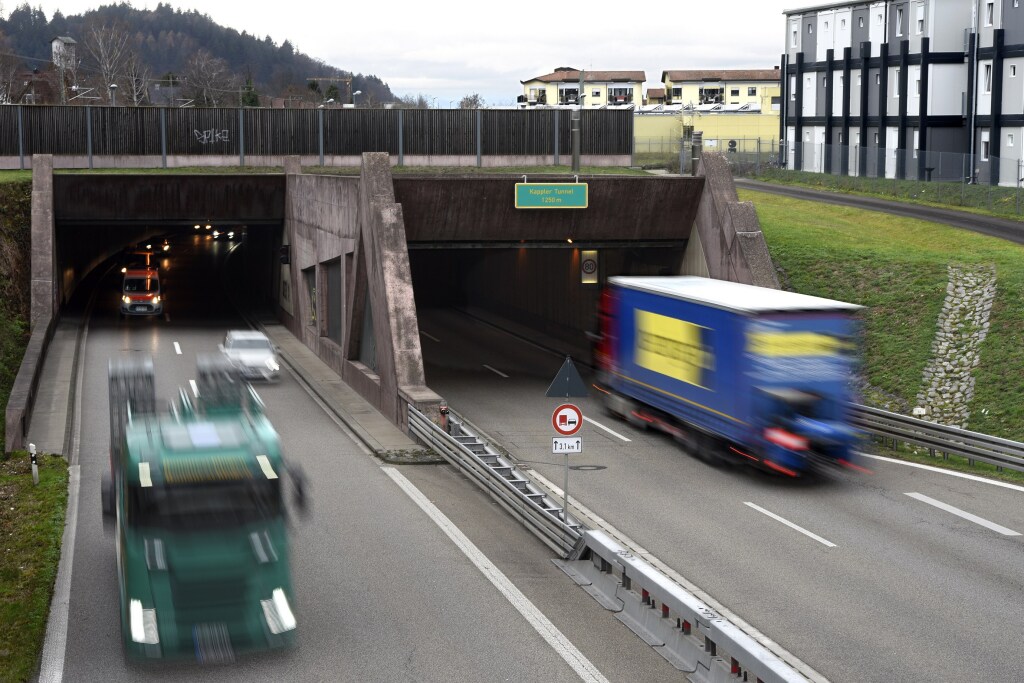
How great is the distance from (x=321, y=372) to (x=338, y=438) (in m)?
9.74

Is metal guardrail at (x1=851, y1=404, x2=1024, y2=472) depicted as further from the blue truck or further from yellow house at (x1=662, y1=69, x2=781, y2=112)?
yellow house at (x1=662, y1=69, x2=781, y2=112)

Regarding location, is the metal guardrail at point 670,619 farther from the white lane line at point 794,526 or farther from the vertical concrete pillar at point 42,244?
the vertical concrete pillar at point 42,244

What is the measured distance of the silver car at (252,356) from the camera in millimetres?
34938

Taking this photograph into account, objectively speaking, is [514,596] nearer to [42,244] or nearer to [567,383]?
[567,383]

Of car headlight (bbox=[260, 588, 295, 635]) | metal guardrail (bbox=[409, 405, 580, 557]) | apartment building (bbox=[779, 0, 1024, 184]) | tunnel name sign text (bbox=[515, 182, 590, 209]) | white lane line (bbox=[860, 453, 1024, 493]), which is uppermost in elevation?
apartment building (bbox=[779, 0, 1024, 184])

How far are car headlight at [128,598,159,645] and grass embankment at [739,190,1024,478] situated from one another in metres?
17.0

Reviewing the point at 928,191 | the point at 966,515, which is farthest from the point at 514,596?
the point at 928,191

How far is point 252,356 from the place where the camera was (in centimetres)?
3553

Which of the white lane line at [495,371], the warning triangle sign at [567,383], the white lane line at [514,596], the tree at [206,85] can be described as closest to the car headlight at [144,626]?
the white lane line at [514,596]

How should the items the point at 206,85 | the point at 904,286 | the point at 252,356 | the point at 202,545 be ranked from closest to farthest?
the point at 202,545, the point at 904,286, the point at 252,356, the point at 206,85

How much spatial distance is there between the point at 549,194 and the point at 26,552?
741 inches

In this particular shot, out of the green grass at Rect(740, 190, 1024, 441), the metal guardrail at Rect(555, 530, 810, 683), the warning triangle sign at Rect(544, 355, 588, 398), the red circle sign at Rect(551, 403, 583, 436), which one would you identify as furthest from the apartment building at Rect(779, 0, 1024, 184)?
the metal guardrail at Rect(555, 530, 810, 683)

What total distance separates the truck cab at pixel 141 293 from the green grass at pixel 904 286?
26431 mm

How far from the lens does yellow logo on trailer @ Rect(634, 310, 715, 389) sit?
22.9 meters
